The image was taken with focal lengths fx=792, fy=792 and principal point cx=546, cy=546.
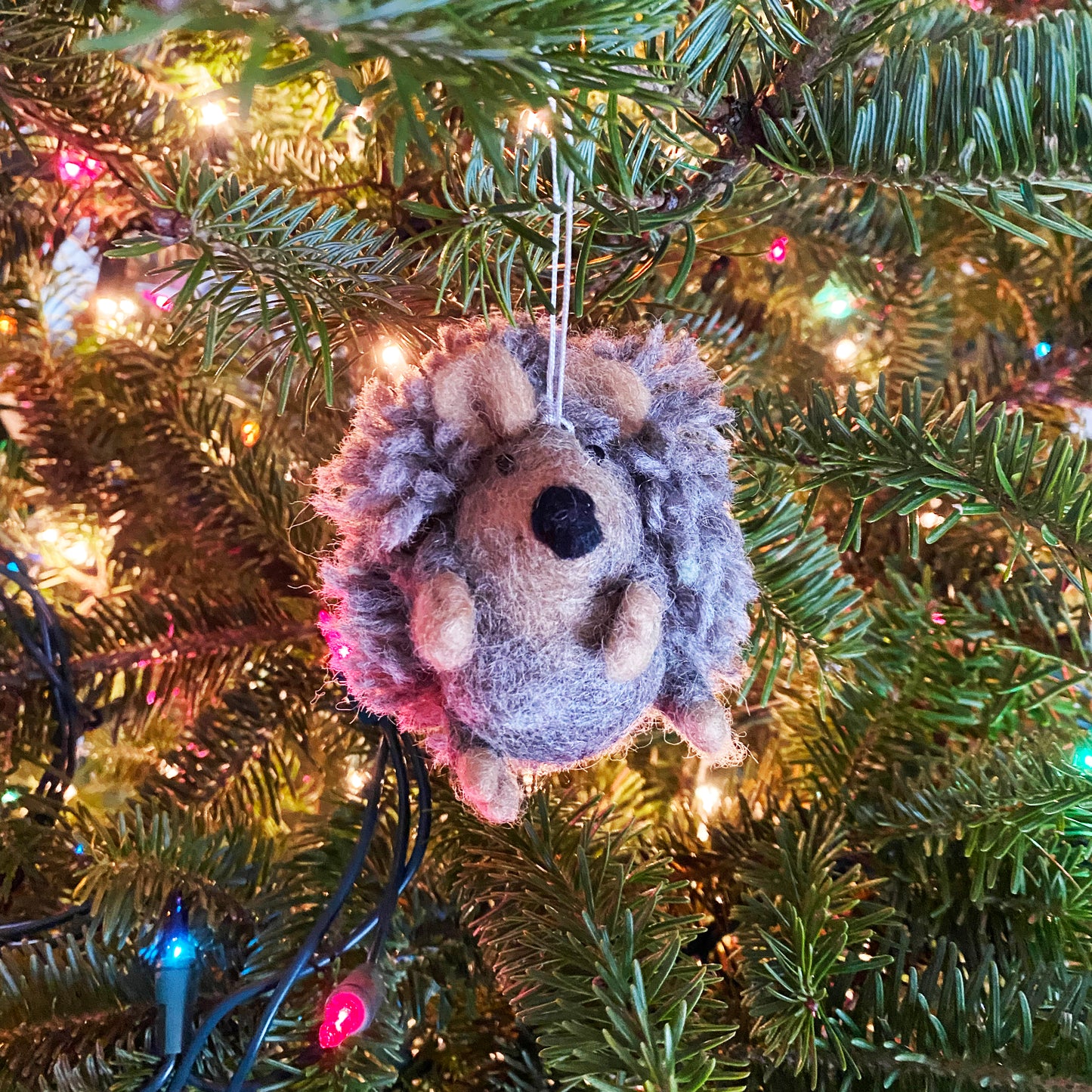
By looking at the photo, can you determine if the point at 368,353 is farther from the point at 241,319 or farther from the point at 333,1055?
the point at 333,1055

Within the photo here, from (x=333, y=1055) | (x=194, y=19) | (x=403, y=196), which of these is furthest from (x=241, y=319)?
(x=333, y=1055)

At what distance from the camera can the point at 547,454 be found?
333 mm

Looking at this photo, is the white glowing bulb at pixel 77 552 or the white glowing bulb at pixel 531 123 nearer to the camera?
the white glowing bulb at pixel 531 123

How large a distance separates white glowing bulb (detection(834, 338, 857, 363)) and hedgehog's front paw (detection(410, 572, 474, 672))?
54 centimetres

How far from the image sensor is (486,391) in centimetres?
34

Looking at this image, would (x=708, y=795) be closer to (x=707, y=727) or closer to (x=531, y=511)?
(x=707, y=727)

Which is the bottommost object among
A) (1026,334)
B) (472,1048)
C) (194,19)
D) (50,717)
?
(472,1048)

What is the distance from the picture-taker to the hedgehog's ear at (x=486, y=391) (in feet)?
1.10

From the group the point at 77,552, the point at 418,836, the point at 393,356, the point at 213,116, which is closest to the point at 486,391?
the point at 393,356

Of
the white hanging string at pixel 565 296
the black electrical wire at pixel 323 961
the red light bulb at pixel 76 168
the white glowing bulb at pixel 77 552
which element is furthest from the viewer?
the white glowing bulb at pixel 77 552

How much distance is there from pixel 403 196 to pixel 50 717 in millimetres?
458

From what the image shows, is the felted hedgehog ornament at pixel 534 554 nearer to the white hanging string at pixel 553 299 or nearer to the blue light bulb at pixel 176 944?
the white hanging string at pixel 553 299

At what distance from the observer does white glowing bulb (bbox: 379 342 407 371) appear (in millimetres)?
451

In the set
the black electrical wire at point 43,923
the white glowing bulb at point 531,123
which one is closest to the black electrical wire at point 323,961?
the black electrical wire at point 43,923
